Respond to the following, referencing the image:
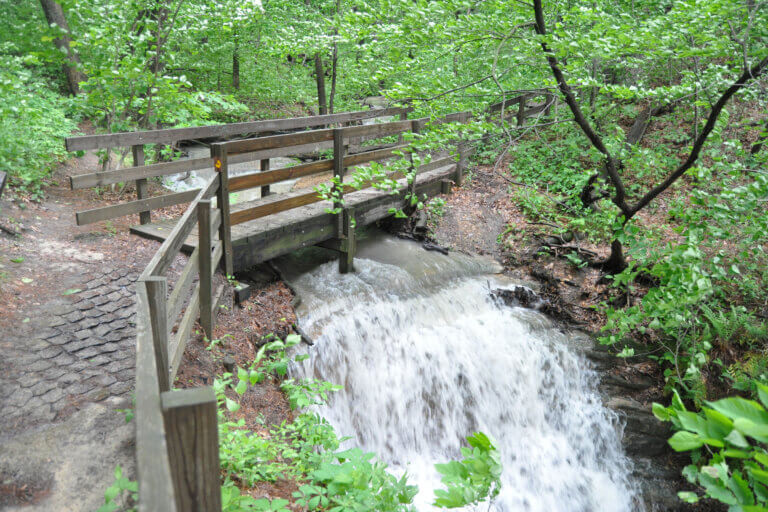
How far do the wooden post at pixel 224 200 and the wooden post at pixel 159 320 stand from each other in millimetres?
2983

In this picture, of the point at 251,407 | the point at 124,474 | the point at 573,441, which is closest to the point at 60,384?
the point at 124,474

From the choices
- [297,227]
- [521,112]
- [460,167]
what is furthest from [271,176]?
[521,112]

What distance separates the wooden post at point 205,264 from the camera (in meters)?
4.85

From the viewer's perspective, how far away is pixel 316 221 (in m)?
7.77

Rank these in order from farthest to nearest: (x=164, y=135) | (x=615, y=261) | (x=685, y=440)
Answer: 1. (x=615, y=261)
2. (x=164, y=135)
3. (x=685, y=440)

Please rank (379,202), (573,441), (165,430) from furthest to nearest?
(379,202) → (573,441) → (165,430)

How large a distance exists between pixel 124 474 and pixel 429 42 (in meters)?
6.13

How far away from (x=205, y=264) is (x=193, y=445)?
3818mm

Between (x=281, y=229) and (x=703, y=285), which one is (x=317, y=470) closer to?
(x=703, y=285)

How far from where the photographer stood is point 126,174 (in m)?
7.09

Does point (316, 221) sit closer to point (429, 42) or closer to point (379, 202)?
point (379, 202)

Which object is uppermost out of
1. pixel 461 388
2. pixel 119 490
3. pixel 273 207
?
pixel 273 207

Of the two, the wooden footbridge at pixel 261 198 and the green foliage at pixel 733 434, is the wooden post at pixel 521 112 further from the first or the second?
the green foliage at pixel 733 434

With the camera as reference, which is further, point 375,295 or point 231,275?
point 375,295
